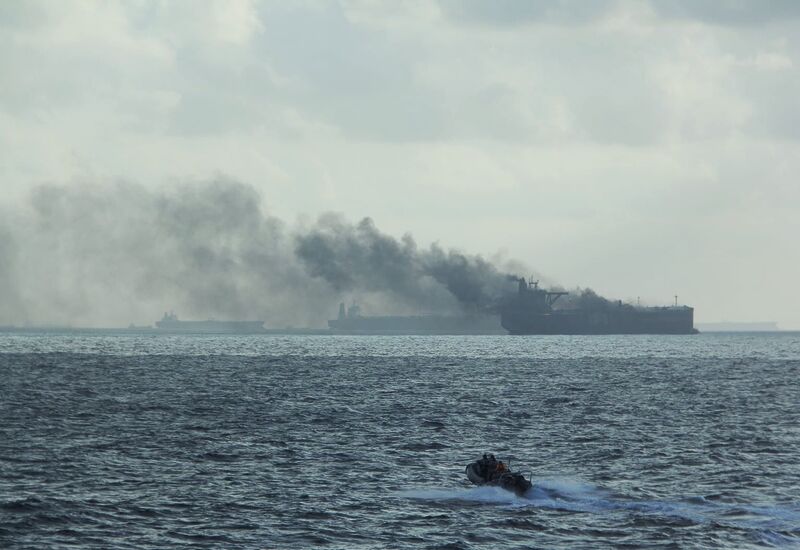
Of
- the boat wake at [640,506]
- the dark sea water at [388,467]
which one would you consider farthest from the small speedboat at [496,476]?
the dark sea water at [388,467]

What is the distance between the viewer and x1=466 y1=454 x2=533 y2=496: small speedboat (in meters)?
49.1

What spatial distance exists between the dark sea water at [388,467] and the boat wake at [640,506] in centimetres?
12

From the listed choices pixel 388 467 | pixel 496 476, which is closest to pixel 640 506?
pixel 496 476

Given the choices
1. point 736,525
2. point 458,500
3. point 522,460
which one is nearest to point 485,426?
point 522,460

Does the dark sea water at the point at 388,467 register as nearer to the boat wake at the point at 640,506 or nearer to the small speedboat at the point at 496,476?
the boat wake at the point at 640,506

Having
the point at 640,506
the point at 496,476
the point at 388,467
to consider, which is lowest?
the point at 388,467

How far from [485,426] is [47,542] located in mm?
44026

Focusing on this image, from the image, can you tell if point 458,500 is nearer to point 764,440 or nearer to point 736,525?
point 736,525

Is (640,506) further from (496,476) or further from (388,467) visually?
(388,467)

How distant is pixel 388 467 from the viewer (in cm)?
5622

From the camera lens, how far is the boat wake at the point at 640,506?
137 ft

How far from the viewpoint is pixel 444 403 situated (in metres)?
97.2

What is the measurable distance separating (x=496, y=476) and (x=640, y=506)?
7.37m

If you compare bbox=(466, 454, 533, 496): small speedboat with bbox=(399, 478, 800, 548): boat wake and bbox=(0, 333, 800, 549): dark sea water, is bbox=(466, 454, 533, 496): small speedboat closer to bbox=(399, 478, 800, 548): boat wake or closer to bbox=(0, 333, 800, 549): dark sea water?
bbox=(399, 478, 800, 548): boat wake
